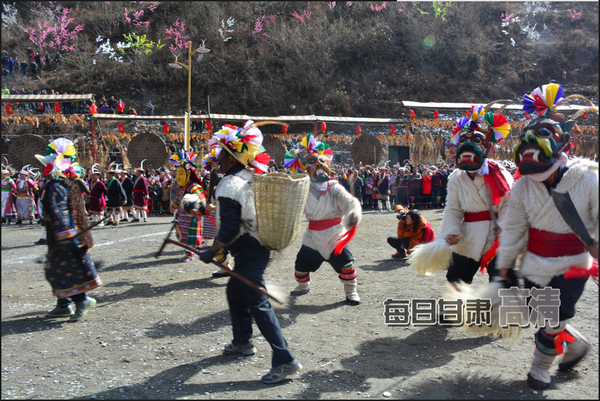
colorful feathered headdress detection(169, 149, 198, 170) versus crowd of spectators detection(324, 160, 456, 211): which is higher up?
colorful feathered headdress detection(169, 149, 198, 170)

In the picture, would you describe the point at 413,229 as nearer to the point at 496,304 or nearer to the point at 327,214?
the point at 327,214

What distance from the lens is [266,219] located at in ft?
10.6

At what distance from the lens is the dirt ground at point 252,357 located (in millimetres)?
3076

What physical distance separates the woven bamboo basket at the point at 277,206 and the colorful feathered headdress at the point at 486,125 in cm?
193

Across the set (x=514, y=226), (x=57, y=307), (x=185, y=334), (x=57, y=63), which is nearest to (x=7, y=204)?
(x=57, y=307)

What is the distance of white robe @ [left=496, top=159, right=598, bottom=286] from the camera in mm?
2844

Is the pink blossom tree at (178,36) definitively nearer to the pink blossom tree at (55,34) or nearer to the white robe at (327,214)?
the pink blossom tree at (55,34)

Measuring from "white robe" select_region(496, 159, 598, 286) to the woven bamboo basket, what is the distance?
5.27ft

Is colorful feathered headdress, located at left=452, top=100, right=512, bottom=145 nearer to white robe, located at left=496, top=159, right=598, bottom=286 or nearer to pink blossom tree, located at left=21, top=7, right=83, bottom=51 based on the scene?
white robe, located at left=496, top=159, right=598, bottom=286

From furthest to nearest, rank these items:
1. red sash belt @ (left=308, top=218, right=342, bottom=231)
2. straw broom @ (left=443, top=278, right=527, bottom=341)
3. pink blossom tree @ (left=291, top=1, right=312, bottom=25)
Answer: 1. pink blossom tree @ (left=291, top=1, right=312, bottom=25)
2. red sash belt @ (left=308, top=218, right=342, bottom=231)
3. straw broom @ (left=443, top=278, right=527, bottom=341)

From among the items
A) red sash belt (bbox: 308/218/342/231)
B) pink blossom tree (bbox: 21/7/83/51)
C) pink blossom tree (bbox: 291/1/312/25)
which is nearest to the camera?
red sash belt (bbox: 308/218/342/231)

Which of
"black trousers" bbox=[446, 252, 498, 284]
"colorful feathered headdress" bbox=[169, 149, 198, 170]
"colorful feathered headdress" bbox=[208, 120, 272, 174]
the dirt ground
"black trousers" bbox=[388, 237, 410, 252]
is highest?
"colorful feathered headdress" bbox=[208, 120, 272, 174]

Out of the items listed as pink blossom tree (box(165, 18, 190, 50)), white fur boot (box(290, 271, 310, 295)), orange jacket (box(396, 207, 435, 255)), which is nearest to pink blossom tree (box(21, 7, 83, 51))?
pink blossom tree (box(165, 18, 190, 50))

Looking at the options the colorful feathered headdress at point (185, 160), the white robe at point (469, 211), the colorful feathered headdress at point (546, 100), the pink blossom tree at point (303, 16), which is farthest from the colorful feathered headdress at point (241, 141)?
the pink blossom tree at point (303, 16)
